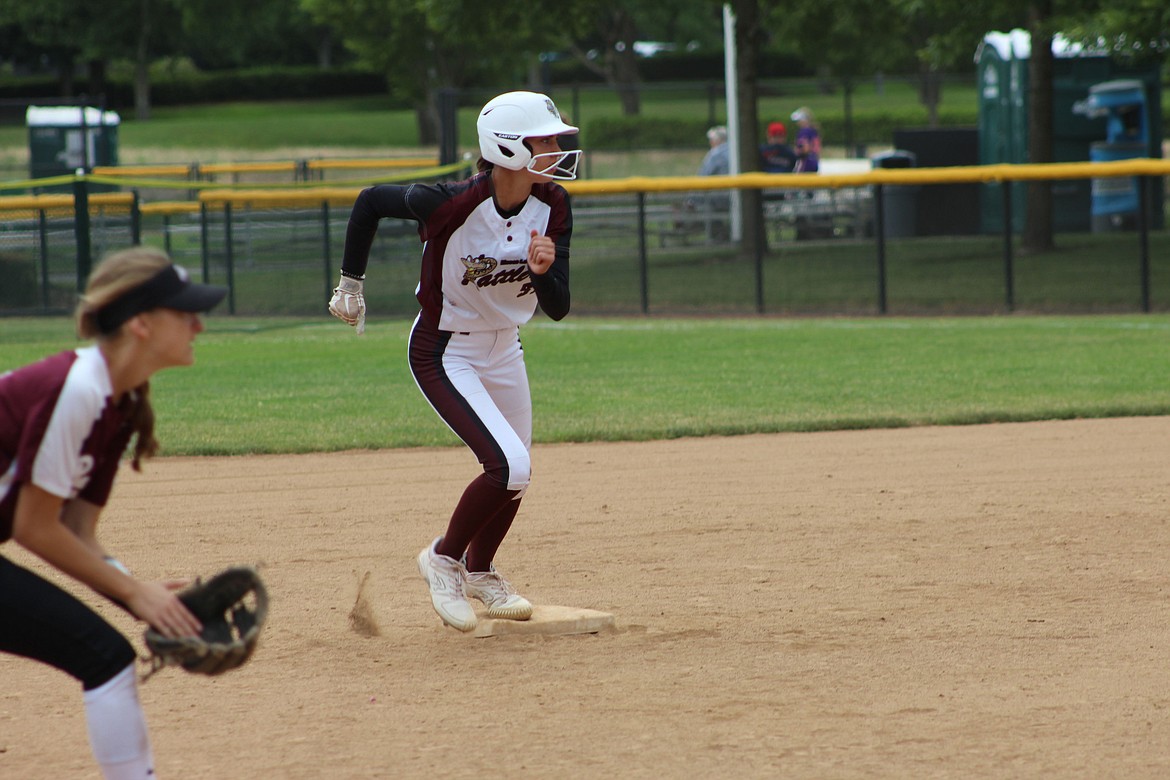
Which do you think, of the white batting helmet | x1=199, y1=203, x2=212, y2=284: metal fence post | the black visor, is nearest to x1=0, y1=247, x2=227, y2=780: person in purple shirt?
the black visor

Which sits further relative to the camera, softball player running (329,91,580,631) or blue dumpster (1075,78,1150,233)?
blue dumpster (1075,78,1150,233)

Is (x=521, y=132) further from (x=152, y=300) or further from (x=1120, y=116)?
(x=1120, y=116)

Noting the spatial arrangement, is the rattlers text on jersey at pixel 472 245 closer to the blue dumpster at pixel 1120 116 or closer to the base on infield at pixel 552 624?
the base on infield at pixel 552 624

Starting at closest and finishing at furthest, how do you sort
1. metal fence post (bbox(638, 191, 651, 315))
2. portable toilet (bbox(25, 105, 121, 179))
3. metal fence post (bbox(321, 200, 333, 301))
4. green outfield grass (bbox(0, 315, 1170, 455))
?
green outfield grass (bbox(0, 315, 1170, 455)) → metal fence post (bbox(638, 191, 651, 315)) → metal fence post (bbox(321, 200, 333, 301)) → portable toilet (bbox(25, 105, 121, 179))

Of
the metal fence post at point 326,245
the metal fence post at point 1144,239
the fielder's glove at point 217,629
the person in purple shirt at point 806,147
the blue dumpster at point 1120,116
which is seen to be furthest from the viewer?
the blue dumpster at point 1120,116

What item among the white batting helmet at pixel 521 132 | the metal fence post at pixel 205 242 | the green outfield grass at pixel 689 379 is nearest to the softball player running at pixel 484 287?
the white batting helmet at pixel 521 132

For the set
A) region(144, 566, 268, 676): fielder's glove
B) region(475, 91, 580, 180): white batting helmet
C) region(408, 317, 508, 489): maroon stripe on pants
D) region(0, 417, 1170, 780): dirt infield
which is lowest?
region(0, 417, 1170, 780): dirt infield

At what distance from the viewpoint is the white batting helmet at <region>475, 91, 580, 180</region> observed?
4.67m

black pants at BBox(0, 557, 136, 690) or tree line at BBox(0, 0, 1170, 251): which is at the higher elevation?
tree line at BBox(0, 0, 1170, 251)

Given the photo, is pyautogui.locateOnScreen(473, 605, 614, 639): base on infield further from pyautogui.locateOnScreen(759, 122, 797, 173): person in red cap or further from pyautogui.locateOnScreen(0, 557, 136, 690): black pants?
pyautogui.locateOnScreen(759, 122, 797, 173): person in red cap

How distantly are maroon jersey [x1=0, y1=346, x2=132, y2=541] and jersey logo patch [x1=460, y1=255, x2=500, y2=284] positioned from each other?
2045mm

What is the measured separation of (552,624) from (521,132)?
1.72m

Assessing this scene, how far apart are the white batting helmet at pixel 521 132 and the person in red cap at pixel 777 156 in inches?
673

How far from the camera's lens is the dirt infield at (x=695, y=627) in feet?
12.6
